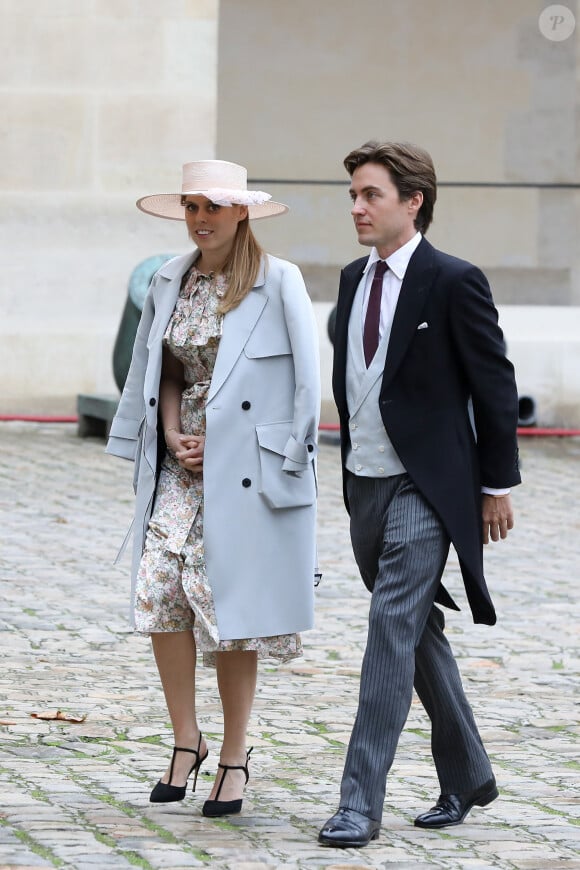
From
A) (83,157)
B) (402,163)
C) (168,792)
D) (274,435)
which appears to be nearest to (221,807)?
(168,792)

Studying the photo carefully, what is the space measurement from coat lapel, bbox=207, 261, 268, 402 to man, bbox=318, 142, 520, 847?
0.25m

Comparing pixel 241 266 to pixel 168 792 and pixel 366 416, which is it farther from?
pixel 168 792

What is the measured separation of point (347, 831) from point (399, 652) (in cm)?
47

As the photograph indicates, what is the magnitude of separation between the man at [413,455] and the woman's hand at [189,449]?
15.9 inches

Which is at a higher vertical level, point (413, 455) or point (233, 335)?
point (233, 335)

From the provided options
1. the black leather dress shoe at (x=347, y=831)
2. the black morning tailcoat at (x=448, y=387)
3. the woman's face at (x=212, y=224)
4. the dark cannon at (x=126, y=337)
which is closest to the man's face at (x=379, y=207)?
the black morning tailcoat at (x=448, y=387)

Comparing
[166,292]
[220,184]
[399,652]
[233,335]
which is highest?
[220,184]

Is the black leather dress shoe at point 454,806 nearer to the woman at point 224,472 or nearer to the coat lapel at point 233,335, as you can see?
the woman at point 224,472

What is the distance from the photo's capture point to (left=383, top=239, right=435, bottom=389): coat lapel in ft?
14.9

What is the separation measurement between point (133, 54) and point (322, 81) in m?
2.83

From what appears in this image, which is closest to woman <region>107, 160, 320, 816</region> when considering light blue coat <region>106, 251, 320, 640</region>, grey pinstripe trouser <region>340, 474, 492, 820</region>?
light blue coat <region>106, 251, 320, 640</region>

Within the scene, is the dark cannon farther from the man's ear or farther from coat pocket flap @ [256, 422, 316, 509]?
the man's ear

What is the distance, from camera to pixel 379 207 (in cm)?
460

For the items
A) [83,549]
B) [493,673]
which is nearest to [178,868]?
[493,673]
